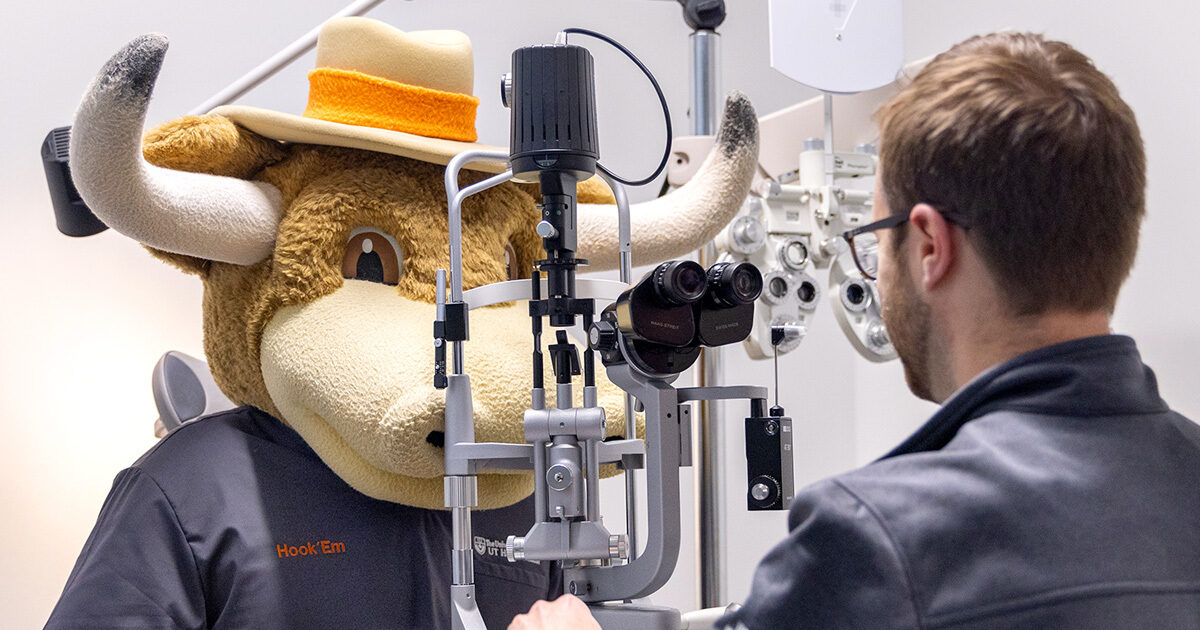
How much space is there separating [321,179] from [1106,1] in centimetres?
180

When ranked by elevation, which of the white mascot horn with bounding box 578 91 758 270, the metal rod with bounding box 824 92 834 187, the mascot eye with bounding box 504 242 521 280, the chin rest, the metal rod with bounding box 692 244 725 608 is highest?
the metal rod with bounding box 824 92 834 187

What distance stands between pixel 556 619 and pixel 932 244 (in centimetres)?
46

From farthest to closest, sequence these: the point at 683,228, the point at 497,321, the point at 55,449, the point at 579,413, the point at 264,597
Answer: the point at 55,449, the point at 683,228, the point at 497,321, the point at 264,597, the point at 579,413

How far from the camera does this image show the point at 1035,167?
2.78ft

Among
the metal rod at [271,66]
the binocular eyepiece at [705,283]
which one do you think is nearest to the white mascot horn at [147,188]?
the metal rod at [271,66]

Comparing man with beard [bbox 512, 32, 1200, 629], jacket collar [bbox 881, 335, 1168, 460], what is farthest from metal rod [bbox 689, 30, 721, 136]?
jacket collar [bbox 881, 335, 1168, 460]

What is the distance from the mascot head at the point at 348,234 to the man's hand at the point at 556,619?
0.26 meters

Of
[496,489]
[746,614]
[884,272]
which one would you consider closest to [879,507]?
[746,614]

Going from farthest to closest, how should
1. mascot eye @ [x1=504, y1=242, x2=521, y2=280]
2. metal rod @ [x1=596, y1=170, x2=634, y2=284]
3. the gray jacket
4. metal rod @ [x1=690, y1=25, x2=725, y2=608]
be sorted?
metal rod @ [x1=690, y1=25, x2=725, y2=608] < mascot eye @ [x1=504, y1=242, x2=521, y2=280] < metal rod @ [x1=596, y1=170, x2=634, y2=284] < the gray jacket

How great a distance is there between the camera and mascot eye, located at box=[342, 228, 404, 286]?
4.66ft

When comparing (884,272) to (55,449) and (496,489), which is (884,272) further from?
(55,449)

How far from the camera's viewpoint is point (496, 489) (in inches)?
54.1

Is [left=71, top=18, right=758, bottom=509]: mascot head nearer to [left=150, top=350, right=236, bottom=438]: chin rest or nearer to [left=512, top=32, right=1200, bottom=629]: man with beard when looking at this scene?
[left=150, top=350, right=236, bottom=438]: chin rest

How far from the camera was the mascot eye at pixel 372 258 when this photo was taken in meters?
1.42
